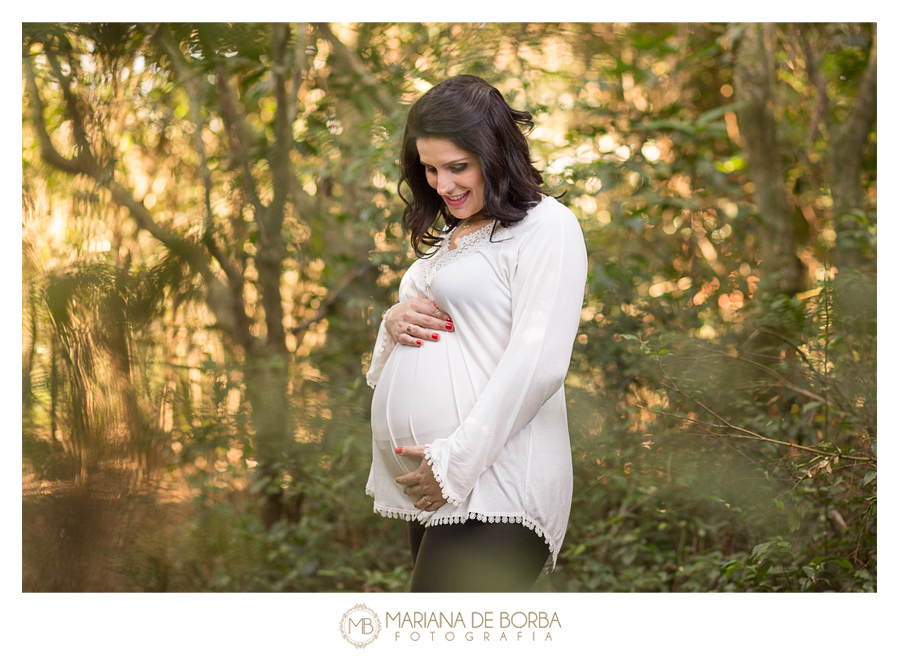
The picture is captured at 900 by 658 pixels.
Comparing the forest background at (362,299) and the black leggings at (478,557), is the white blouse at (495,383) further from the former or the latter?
the forest background at (362,299)

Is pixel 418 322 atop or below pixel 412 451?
atop

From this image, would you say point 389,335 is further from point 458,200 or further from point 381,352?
point 458,200

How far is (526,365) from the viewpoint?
3.71ft

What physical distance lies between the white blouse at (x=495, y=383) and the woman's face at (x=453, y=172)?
8 centimetres

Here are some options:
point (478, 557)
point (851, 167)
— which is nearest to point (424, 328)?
point (478, 557)

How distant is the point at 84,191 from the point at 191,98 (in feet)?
3.42

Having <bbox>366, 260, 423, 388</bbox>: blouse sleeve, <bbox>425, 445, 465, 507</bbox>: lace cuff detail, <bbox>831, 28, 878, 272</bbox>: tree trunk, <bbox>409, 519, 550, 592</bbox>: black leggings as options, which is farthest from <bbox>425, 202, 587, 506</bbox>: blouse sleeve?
<bbox>831, 28, 878, 272</bbox>: tree trunk

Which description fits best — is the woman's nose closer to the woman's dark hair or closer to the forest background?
the woman's dark hair
